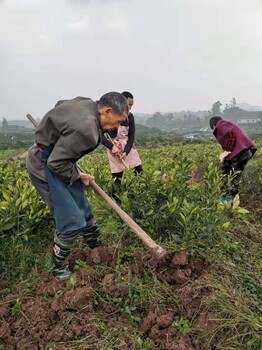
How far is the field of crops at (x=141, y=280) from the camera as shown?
213 cm

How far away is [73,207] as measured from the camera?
2559 millimetres

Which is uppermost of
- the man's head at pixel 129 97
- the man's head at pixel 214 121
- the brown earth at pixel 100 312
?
the man's head at pixel 129 97

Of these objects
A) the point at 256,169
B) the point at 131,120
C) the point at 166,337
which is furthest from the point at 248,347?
the point at 256,169

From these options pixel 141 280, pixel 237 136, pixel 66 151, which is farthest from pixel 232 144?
pixel 66 151

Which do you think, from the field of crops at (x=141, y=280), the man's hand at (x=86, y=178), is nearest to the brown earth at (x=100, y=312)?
the field of crops at (x=141, y=280)

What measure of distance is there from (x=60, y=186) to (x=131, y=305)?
1073mm

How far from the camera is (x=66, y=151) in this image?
88.9 inches

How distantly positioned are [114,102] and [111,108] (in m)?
0.05

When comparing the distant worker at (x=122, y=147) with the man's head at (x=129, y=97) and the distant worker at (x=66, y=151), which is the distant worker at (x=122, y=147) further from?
the distant worker at (x=66, y=151)

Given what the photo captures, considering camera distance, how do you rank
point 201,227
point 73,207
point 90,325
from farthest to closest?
point 201,227 < point 73,207 < point 90,325

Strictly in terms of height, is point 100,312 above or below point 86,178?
below

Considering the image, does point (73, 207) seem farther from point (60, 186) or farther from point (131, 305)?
point (131, 305)

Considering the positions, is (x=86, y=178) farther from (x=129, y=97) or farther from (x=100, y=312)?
(x=129, y=97)

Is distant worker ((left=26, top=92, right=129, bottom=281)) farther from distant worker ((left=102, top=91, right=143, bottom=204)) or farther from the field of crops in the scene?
distant worker ((left=102, top=91, right=143, bottom=204))
